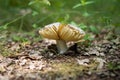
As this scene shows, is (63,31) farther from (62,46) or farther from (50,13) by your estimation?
(50,13)

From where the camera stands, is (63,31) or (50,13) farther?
(50,13)

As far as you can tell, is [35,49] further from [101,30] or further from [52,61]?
[101,30]

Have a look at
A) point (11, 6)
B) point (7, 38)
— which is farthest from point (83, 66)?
point (11, 6)

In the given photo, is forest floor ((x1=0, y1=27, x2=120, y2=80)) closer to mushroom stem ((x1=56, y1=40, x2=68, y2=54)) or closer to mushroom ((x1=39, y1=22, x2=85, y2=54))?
mushroom stem ((x1=56, y1=40, x2=68, y2=54))

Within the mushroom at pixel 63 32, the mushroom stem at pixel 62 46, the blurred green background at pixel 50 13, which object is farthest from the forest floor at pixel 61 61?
the blurred green background at pixel 50 13

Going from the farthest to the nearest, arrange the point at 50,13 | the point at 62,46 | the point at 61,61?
the point at 50,13
the point at 62,46
the point at 61,61

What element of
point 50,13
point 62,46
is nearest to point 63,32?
point 62,46
